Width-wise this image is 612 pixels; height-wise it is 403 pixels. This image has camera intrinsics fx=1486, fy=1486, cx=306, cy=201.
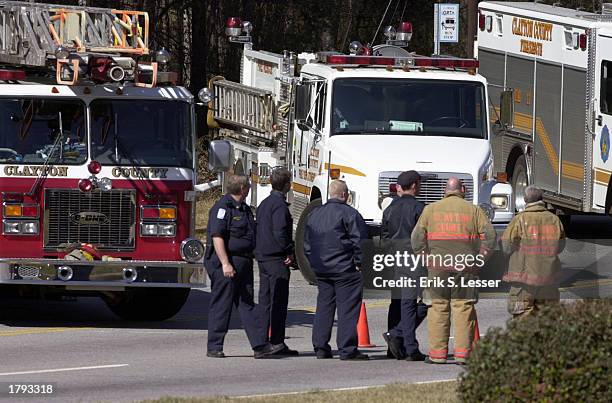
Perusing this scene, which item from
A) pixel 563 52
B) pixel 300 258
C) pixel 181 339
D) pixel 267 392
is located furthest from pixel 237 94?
pixel 267 392

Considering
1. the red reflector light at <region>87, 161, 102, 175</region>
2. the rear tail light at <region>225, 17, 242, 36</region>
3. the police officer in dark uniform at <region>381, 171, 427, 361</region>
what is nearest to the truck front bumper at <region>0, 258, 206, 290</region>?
the red reflector light at <region>87, 161, 102, 175</region>

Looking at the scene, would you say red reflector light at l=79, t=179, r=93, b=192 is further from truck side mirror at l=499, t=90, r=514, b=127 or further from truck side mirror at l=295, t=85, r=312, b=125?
truck side mirror at l=499, t=90, r=514, b=127

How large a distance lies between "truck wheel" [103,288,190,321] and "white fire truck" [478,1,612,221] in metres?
5.71

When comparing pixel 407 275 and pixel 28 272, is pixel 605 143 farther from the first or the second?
pixel 28 272

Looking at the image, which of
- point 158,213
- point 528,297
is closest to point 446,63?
point 158,213

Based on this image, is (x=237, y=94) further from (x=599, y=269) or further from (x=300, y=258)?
(x=599, y=269)

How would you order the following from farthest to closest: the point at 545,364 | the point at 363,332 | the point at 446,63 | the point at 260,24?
the point at 260,24 → the point at 446,63 → the point at 363,332 → the point at 545,364

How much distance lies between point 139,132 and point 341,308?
126 inches

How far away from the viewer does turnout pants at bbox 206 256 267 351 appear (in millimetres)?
13211

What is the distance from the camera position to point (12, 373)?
1223 centimetres

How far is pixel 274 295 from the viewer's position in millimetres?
13352

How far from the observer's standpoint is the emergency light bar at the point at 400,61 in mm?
18875

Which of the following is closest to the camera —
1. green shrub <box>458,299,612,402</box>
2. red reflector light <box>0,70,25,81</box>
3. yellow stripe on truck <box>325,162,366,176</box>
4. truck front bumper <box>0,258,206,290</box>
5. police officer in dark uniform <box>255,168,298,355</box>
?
green shrub <box>458,299,612,402</box>

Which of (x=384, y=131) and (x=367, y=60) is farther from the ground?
(x=367, y=60)
